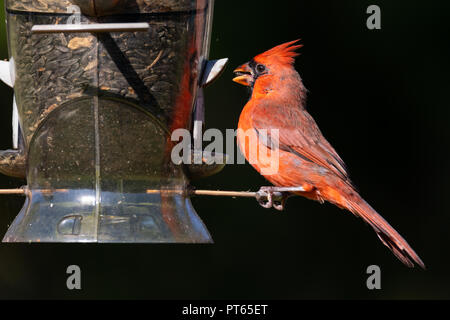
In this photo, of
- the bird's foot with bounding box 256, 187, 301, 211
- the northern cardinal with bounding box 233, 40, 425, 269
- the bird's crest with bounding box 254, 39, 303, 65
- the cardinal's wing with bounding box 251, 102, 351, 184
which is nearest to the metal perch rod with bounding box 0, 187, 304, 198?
the bird's foot with bounding box 256, 187, 301, 211

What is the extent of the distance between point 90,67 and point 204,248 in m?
2.76

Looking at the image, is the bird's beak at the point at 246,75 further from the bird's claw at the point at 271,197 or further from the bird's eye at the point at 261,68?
the bird's claw at the point at 271,197

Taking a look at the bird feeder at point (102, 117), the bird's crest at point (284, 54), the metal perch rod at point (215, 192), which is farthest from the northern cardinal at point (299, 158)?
the bird feeder at point (102, 117)

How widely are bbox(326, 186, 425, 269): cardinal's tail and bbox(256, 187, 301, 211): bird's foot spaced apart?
316 mm

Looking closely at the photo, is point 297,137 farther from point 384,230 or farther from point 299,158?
point 384,230

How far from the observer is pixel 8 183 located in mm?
5488

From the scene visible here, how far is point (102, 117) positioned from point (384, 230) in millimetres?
1465

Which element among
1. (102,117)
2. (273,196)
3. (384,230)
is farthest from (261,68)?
(102,117)

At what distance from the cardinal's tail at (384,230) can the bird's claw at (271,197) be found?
1.12ft

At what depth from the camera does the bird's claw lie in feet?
13.1

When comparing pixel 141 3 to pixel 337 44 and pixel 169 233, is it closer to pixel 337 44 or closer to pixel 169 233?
pixel 169 233

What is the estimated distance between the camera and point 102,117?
146 inches

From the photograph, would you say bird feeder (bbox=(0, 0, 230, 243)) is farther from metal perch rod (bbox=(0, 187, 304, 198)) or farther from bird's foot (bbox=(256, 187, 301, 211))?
bird's foot (bbox=(256, 187, 301, 211))

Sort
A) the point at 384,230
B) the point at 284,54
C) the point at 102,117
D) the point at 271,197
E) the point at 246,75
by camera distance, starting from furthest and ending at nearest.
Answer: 1. the point at 246,75
2. the point at 284,54
3. the point at 384,230
4. the point at 271,197
5. the point at 102,117
